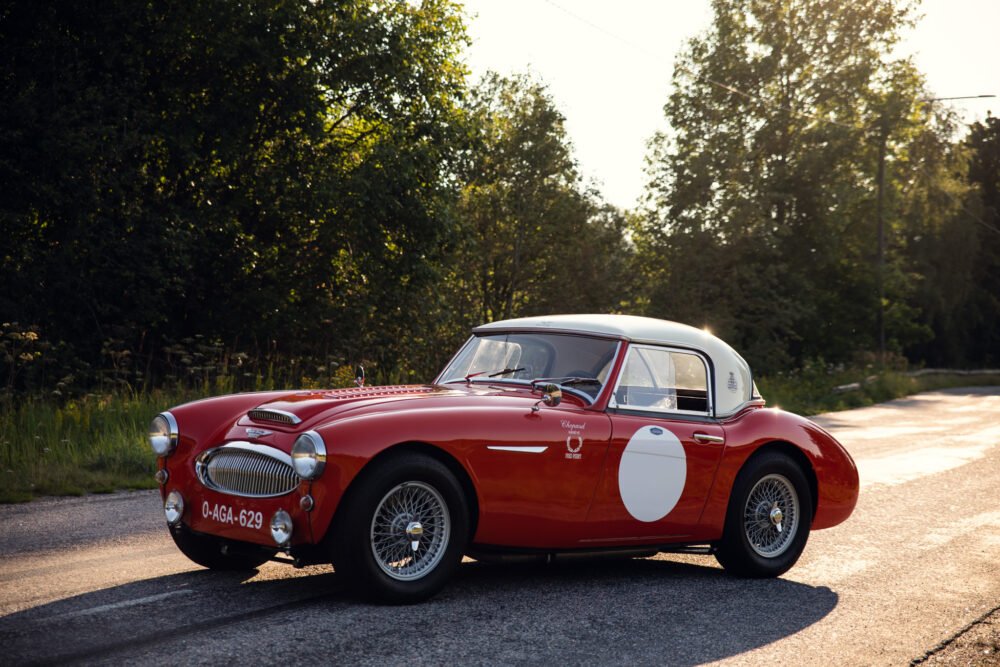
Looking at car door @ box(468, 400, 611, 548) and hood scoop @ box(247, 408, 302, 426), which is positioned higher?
hood scoop @ box(247, 408, 302, 426)

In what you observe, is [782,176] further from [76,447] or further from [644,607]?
[644,607]

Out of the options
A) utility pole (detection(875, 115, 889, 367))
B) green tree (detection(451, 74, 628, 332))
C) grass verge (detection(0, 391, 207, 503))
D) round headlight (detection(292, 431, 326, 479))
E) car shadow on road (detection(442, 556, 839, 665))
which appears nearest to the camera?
car shadow on road (detection(442, 556, 839, 665))

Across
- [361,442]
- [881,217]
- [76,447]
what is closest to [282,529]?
[361,442]

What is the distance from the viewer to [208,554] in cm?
612

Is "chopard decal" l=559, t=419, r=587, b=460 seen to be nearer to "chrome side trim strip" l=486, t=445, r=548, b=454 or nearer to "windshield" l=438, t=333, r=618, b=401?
"chrome side trim strip" l=486, t=445, r=548, b=454

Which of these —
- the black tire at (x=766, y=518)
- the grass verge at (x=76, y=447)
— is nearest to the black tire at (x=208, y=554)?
the black tire at (x=766, y=518)

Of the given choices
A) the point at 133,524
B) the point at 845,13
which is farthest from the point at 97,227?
the point at 845,13

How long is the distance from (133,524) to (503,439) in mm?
3420

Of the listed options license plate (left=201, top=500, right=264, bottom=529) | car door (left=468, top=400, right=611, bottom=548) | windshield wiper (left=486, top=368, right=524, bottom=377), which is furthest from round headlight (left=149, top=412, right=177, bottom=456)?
windshield wiper (left=486, top=368, right=524, bottom=377)

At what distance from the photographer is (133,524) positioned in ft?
25.2

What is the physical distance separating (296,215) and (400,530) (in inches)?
748

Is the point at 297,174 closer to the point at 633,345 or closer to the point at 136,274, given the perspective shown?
the point at 136,274

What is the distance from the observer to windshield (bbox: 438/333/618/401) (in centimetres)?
655

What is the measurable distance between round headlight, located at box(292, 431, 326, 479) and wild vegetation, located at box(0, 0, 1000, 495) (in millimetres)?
5006
